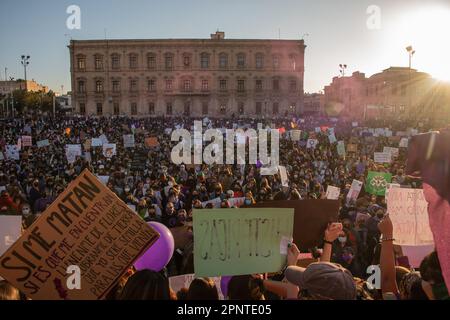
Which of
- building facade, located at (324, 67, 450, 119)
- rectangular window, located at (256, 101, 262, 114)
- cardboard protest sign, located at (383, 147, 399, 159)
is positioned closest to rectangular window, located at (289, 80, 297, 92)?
rectangular window, located at (256, 101, 262, 114)

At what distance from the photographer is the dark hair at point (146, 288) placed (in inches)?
84.0

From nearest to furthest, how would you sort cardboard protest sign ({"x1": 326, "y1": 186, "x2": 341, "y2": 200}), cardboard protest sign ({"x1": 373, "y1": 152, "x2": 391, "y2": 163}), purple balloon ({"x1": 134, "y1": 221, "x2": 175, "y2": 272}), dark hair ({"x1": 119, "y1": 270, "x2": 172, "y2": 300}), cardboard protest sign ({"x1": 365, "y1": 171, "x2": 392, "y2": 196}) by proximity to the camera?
dark hair ({"x1": 119, "y1": 270, "x2": 172, "y2": 300}) → purple balloon ({"x1": 134, "y1": 221, "x2": 175, "y2": 272}) → cardboard protest sign ({"x1": 326, "y1": 186, "x2": 341, "y2": 200}) → cardboard protest sign ({"x1": 365, "y1": 171, "x2": 392, "y2": 196}) → cardboard protest sign ({"x1": 373, "y1": 152, "x2": 391, "y2": 163})

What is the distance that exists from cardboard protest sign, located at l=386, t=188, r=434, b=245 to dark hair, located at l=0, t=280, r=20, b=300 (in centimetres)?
314

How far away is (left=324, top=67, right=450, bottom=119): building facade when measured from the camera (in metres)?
53.8

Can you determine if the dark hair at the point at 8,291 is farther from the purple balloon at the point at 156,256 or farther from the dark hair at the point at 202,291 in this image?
the purple balloon at the point at 156,256

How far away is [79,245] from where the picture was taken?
103 inches

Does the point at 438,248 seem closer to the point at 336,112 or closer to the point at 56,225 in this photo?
the point at 56,225

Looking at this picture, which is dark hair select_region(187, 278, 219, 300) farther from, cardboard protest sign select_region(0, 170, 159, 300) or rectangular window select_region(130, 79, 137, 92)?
rectangular window select_region(130, 79, 137, 92)

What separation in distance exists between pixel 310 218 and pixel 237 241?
2.01ft

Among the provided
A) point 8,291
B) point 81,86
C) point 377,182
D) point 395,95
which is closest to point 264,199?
point 377,182

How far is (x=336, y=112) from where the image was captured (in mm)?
75812

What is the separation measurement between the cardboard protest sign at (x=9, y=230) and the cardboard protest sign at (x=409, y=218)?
3.40 m

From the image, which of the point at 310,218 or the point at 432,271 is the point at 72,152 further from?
the point at 432,271
